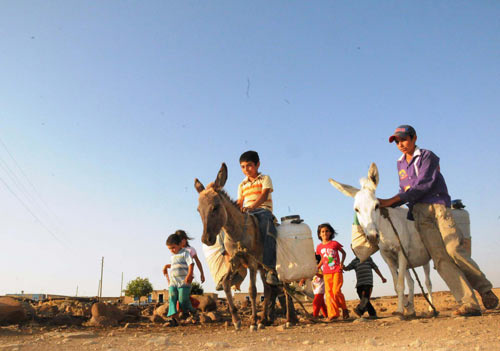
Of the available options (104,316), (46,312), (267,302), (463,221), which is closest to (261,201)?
(267,302)

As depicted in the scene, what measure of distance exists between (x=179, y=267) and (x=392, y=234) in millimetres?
4321

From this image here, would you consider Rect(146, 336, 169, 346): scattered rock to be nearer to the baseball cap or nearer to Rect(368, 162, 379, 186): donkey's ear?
Rect(368, 162, 379, 186): donkey's ear

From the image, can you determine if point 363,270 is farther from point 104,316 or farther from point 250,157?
point 104,316

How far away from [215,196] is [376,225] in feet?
7.88

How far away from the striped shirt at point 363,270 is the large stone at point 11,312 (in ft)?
21.6

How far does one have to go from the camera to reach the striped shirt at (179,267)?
27.2 ft

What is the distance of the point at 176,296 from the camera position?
327 inches

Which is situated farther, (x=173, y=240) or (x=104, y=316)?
(x=173, y=240)

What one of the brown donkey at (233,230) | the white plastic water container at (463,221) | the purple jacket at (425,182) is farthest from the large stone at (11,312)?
the white plastic water container at (463,221)

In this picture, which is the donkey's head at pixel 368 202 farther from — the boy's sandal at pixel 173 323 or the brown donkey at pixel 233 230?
the boy's sandal at pixel 173 323

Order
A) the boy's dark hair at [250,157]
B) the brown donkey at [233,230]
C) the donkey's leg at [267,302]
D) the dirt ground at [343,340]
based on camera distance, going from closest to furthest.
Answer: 1. the dirt ground at [343,340]
2. the brown donkey at [233,230]
3. the donkey's leg at [267,302]
4. the boy's dark hair at [250,157]

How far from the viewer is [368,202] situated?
597 cm

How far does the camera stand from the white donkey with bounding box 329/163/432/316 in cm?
594

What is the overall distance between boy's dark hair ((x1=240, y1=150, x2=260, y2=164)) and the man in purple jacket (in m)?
2.32
